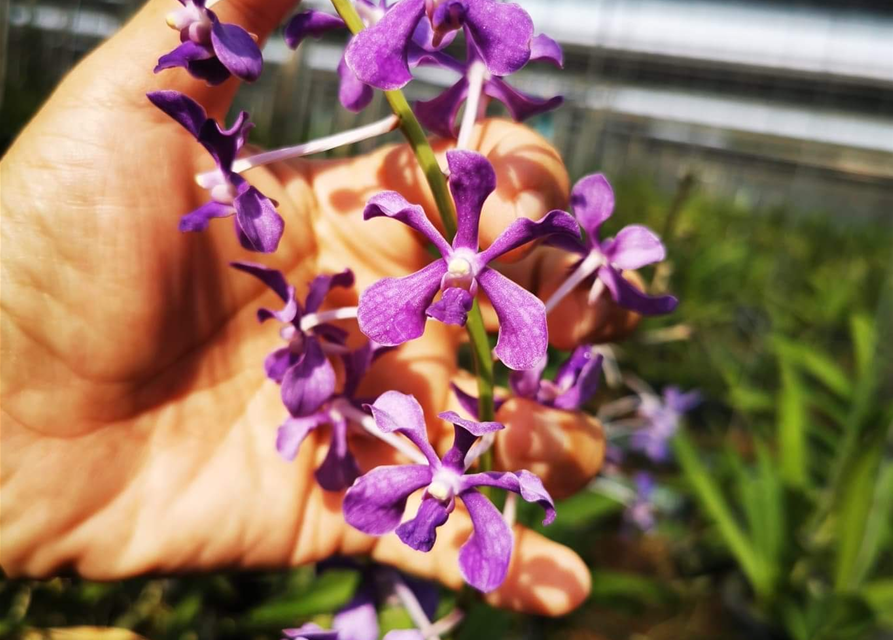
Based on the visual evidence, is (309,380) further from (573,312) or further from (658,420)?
(658,420)

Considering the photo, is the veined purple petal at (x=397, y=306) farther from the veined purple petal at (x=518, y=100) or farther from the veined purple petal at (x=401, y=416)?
the veined purple petal at (x=518, y=100)

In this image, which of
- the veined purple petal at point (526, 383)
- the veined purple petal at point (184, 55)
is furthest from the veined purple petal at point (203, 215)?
the veined purple petal at point (526, 383)

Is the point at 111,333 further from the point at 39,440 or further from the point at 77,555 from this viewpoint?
the point at 77,555

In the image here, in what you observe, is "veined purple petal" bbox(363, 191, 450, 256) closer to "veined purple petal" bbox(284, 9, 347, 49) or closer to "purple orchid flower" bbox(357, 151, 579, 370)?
"purple orchid flower" bbox(357, 151, 579, 370)

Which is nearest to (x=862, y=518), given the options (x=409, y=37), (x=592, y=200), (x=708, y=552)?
(x=708, y=552)

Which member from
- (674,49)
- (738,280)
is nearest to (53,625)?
(738,280)

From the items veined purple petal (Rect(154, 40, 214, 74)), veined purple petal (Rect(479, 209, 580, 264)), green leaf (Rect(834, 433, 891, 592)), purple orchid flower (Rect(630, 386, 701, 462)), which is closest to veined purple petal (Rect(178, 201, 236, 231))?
veined purple petal (Rect(154, 40, 214, 74))
